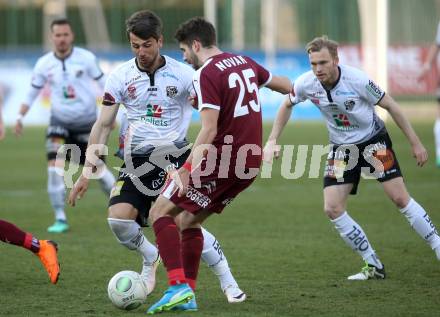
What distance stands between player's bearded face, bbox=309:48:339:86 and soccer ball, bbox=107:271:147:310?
243cm

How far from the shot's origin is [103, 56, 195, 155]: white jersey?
745 cm

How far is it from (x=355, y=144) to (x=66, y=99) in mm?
4778

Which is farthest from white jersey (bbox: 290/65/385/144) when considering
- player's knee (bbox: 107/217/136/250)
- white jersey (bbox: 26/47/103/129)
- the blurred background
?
the blurred background

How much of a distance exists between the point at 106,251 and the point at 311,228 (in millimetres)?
2809

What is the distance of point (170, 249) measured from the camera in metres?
6.82

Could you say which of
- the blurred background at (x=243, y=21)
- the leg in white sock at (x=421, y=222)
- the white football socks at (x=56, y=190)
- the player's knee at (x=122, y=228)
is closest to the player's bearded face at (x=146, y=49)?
the player's knee at (x=122, y=228)

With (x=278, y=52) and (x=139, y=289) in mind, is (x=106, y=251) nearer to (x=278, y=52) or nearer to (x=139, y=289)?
(x=139, y=289)

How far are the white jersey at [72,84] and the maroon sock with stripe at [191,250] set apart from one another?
4.88m

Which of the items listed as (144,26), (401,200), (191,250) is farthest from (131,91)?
(401,200)

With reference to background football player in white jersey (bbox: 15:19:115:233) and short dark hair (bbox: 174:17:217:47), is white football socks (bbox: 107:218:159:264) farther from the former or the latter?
background football player in white jersey (bbox: 15:19:115:233)

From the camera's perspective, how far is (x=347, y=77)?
26.6 feet

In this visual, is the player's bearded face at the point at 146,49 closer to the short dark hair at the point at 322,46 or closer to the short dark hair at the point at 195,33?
the short dark hair at the point at 195,33

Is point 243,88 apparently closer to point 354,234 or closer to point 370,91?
point 370,91

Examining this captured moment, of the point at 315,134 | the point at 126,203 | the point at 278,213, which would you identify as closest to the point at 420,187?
the point at 278,213
